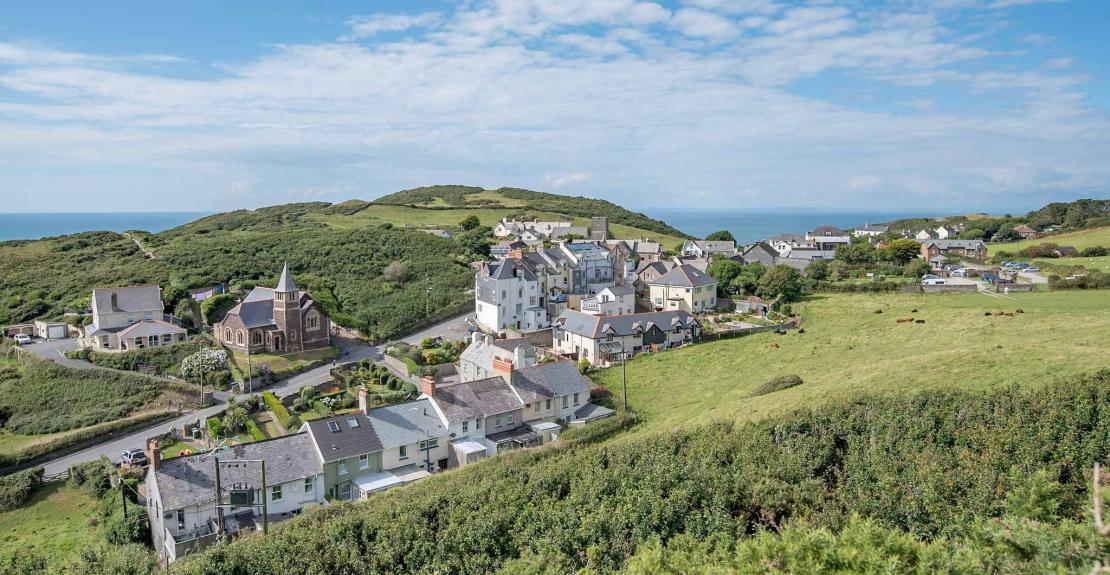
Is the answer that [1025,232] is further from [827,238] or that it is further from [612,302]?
[612,302]

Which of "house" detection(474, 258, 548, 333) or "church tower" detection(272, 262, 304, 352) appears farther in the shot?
"house" detection(474, 258, 548, 333)

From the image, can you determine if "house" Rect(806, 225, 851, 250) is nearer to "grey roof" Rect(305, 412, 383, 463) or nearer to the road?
the road

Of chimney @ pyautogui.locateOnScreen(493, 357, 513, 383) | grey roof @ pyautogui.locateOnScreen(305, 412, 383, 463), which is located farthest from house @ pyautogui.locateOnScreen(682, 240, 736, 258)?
grey roof @ pyautogui.locateOnScreen(305, 412, 383, 463)

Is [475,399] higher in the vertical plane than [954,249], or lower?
lower

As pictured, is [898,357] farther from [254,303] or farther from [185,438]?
[254,303]

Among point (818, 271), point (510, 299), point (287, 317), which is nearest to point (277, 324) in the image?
point (287, 317)
